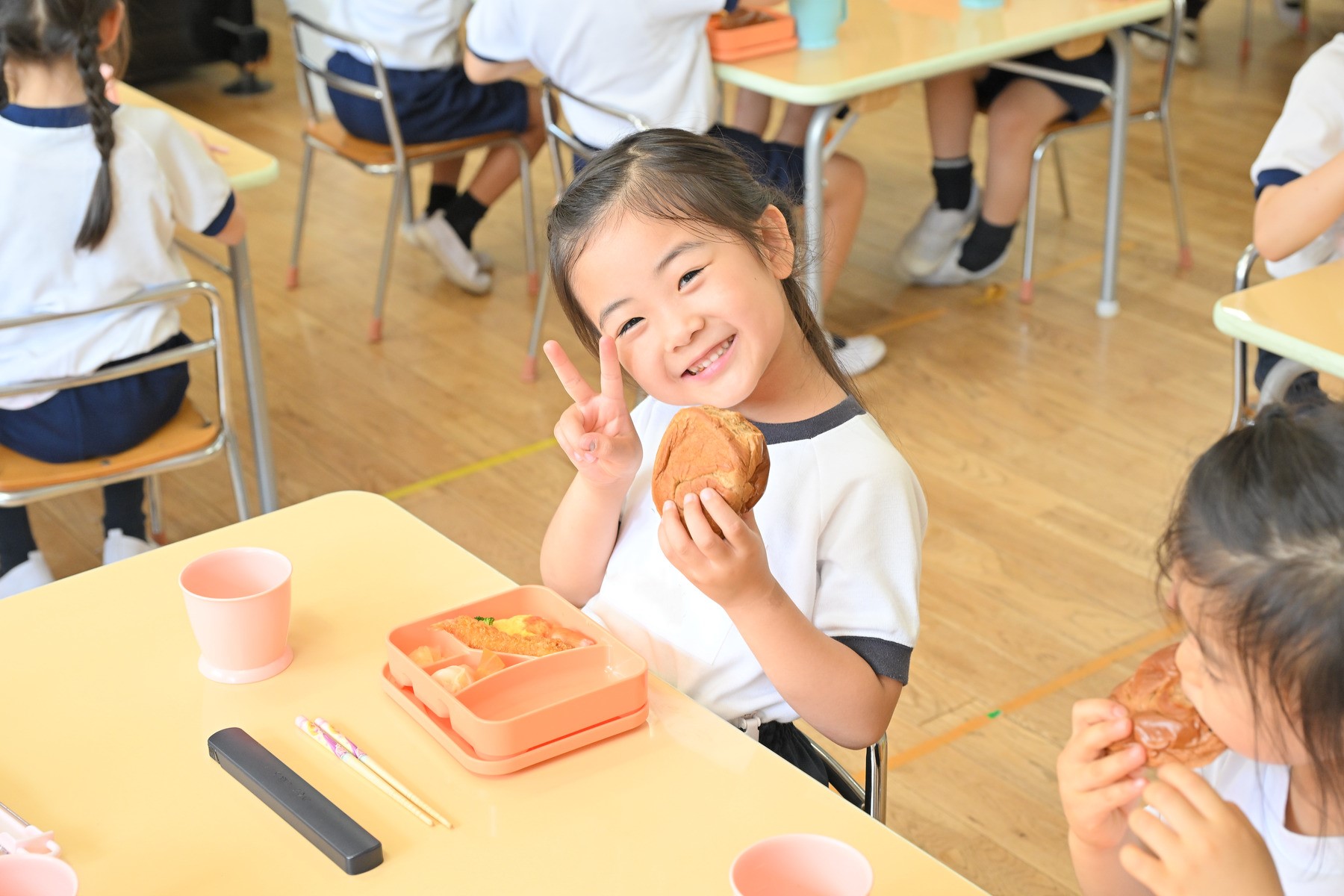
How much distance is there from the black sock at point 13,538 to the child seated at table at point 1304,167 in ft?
6.47

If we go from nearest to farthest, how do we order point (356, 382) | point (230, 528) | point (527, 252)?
1. point (230, 528)
2. point (356, 382)
3. point (527, 252)

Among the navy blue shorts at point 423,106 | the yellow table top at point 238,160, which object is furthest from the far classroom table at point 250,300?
the navy blue shorts at point 423,106

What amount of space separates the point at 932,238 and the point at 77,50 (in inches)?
91.9

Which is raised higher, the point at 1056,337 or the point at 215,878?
the point at 215,878

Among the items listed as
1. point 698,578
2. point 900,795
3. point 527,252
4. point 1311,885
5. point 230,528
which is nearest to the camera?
point 1311,885

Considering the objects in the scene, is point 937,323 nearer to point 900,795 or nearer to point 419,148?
point 419,148

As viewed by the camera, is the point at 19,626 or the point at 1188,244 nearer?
the point at 19,626

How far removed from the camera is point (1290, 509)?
0.78 m

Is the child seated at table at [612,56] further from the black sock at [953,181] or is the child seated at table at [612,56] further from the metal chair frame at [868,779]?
the metal chair frame at [868,779]

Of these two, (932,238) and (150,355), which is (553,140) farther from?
(150,355)

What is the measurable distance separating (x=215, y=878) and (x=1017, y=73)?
3153 millimetres

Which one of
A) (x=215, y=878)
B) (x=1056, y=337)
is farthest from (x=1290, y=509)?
(x=1056, y=337)

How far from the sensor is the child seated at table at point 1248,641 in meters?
0.76

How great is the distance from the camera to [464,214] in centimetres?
385
